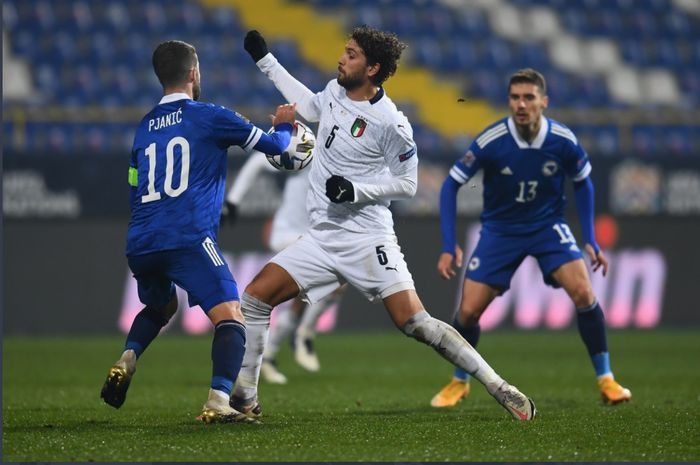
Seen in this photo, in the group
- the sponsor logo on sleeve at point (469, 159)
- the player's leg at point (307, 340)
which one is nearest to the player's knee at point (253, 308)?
the sponsor logo on sleeve at point (469, 159)

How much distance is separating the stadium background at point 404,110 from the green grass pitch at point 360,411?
160 centimetres

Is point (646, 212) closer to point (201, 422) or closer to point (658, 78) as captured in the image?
point (658, 78)

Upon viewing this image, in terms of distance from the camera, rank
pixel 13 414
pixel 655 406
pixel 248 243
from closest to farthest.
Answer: pixel 13 414, pixel 655 406, pixel 248 243

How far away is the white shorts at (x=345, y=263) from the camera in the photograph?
632 centimetres

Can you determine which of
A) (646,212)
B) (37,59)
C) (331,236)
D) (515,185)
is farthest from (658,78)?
(331,236)

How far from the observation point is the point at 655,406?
7.38 meters

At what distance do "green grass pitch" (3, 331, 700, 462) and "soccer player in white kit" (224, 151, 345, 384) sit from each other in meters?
0.30

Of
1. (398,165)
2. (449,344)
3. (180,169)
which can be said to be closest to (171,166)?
(180,169)

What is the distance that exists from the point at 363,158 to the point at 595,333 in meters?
2.31

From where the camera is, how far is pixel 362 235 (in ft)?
21.0

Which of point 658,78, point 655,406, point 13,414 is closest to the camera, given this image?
point 13,414

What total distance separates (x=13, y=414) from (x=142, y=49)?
12929 mm

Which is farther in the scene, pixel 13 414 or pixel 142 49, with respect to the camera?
pixel 142 49

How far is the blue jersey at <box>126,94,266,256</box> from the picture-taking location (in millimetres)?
5949
